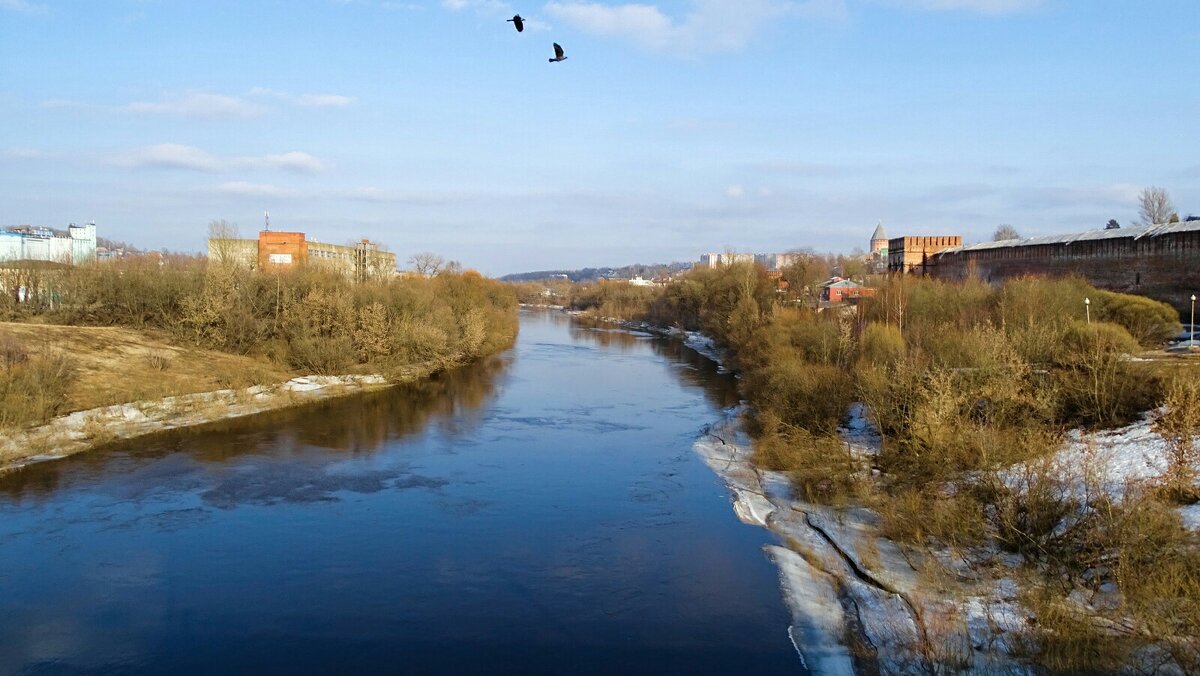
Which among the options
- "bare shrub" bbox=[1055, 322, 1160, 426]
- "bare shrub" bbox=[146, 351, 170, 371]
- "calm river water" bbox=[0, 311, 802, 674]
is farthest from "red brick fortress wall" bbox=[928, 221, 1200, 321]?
"bare shrub" bbox=[146, 351, 170, 371]

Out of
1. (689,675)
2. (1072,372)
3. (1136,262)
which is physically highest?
(1136,262)

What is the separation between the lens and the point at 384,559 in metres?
10.2

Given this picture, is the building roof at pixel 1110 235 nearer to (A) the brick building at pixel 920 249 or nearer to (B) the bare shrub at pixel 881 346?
(A) the brick building at pixel 920 249

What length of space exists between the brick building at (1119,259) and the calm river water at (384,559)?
49.2 feet

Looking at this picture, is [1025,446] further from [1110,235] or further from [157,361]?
[157,361]

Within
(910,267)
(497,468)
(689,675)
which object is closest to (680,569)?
(689,675)

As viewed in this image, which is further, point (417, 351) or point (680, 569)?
point (417, 351)

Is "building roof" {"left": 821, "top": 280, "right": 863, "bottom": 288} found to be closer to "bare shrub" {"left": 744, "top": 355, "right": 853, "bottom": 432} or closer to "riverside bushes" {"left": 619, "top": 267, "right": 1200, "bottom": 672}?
"riverside bushes" {"left": 619, "top": 267, "right": 1200, "bottom": 672}

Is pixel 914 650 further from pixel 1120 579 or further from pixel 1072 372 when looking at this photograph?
pixel 1072 372

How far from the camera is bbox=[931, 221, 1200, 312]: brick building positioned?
2180 centimetres

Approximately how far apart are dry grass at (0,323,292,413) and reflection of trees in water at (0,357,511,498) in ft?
8.53

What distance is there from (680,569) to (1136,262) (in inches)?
825

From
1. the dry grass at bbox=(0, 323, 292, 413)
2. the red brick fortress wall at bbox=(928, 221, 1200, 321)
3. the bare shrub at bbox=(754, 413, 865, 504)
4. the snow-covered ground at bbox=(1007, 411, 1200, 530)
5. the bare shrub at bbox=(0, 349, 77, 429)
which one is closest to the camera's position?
the snow-covered ground at bbox=(1007, 411, 1200, 530)

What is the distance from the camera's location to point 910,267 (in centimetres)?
3928
